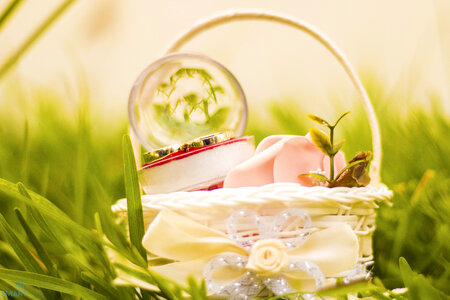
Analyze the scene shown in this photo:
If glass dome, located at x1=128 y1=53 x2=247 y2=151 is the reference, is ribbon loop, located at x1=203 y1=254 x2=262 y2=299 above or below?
below

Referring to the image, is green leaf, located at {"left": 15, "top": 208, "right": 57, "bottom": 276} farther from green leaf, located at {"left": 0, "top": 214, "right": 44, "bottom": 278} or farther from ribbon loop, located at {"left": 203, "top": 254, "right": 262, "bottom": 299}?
ribbon loop, located at {"left": 203, "top": 254, "right": 262, "bottom": 299}

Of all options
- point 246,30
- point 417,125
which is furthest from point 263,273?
point 246,30

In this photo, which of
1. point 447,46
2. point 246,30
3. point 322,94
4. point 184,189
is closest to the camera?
point 184,189

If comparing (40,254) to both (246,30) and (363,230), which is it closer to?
(363,230)

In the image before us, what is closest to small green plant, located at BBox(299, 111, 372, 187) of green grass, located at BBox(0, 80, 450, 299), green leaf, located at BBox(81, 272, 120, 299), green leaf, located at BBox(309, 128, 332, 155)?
green leaf, located at BBox(309, 128, 332, 155)

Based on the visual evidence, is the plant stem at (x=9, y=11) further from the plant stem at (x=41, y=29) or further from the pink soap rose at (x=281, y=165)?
the pink soap rose at (x=281, y=165)

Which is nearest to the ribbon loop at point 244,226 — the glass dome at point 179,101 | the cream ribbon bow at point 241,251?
the cream ribbon bow at point 241,251

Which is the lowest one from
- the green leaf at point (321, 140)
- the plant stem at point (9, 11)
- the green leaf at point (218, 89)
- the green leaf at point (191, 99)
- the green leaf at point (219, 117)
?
the green leaf at point (321, 140)
